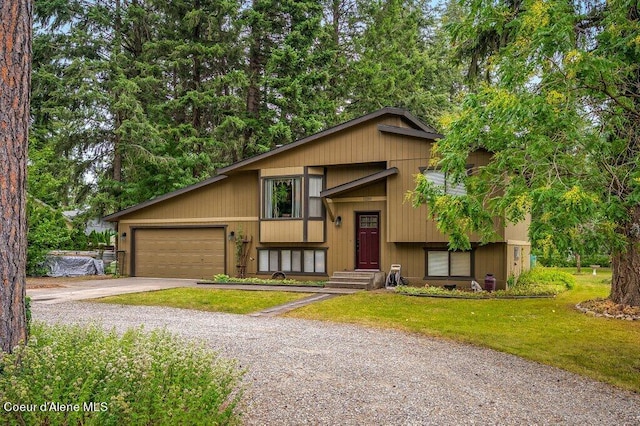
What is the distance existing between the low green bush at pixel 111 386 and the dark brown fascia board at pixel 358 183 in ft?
41.2

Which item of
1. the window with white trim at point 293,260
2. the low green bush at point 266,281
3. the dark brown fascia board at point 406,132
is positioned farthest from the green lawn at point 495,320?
the dark brown fascia board at point 406,132

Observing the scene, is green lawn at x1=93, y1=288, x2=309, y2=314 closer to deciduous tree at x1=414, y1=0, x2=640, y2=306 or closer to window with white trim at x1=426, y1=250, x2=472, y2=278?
window with white trim at x1=426, y1=250, x2=472, y2=278

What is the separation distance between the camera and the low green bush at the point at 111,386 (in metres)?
3.38

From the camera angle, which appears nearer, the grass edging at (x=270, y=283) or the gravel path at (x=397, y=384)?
the gravel path at (x=397, y=384)

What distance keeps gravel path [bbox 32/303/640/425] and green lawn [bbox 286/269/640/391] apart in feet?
2.04

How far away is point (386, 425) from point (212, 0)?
26574mm

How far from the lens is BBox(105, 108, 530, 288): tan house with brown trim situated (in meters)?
16.2

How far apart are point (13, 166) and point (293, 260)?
48.3ft

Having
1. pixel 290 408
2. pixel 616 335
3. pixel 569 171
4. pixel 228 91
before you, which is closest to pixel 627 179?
pixel 569 171

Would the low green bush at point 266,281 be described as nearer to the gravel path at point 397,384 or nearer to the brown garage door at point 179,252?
the brown garage door at point 179,252

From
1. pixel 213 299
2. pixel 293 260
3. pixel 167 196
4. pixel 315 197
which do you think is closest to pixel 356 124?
pixel 315 197

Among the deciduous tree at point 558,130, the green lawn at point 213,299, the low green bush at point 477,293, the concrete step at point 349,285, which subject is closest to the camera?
the deciduous tree at point 558,130

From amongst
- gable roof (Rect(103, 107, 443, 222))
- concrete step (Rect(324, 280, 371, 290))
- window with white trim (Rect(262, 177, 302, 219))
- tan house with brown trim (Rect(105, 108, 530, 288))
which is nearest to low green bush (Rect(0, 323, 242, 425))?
concrete step (Rect(324, 280, 371, 290))

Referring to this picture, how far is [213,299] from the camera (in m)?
13.5
